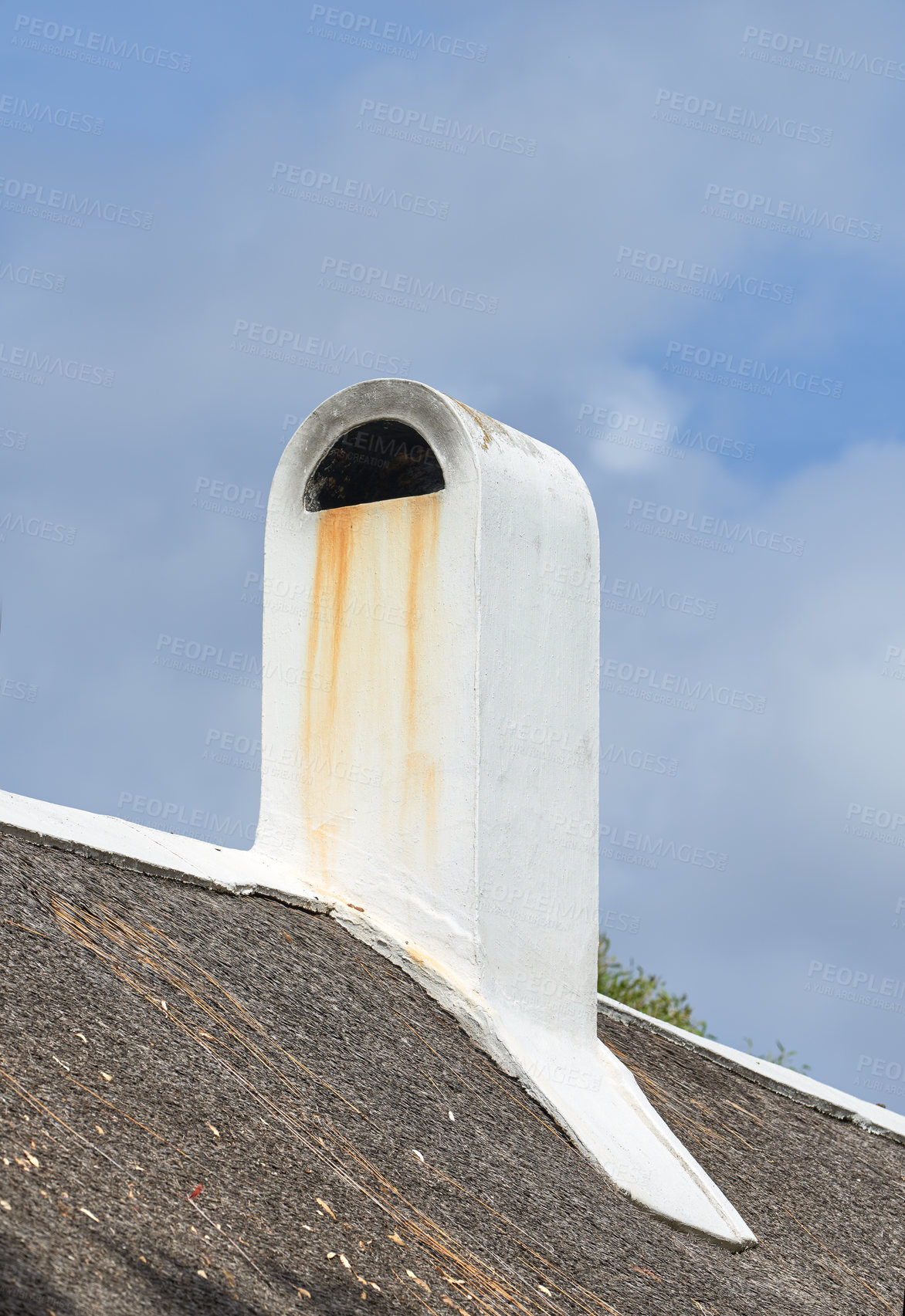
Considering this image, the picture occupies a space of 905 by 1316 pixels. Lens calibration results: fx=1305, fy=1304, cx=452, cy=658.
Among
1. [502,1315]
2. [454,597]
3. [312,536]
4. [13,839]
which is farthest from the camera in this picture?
[312,536]

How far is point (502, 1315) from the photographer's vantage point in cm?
419

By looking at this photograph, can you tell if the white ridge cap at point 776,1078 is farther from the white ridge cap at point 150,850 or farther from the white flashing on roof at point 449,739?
the white ridge cap at point 150,850

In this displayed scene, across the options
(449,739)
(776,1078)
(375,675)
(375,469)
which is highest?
(375,469)

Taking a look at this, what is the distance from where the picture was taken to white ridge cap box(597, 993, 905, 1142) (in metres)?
8.28

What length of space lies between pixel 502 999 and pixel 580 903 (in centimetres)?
86

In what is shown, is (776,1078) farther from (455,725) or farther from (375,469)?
(375,469)

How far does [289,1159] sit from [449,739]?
2667 mm

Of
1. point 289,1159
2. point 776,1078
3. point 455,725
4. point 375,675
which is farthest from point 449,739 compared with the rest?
point 776,1078

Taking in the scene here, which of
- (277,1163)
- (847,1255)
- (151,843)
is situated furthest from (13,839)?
(847,1255)

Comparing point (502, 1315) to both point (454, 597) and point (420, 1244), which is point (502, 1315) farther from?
point (454, 597)

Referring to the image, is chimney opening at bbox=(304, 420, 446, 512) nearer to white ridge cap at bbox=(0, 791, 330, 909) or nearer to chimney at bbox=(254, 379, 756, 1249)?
chimney at bbox=(254, 379, 756, 1249)

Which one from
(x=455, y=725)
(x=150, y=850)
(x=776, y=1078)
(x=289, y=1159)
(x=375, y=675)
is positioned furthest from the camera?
(x=776, y=1078)

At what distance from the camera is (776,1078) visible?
27.3ft

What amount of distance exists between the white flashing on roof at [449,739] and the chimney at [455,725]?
Result: 0.01m
